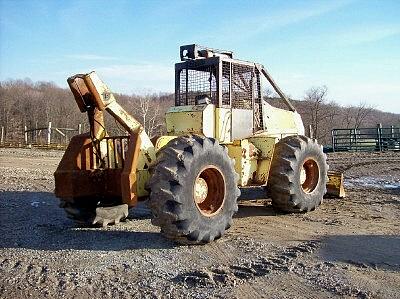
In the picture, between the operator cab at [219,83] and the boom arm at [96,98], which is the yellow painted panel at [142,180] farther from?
the operator cab at [219,83]

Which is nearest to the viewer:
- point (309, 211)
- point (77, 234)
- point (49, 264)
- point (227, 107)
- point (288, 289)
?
point (288, 289)

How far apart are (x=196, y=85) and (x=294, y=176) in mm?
2357

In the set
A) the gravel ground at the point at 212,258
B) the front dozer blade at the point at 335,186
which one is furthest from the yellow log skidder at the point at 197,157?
the front dozer blade at the point at 335,186

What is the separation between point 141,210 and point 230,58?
332 centimetres

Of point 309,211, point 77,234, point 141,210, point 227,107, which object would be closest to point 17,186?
point 141,210

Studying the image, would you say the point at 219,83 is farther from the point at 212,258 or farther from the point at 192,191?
the point at 212,258

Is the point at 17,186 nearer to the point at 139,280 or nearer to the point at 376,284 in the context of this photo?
the point at 139,280

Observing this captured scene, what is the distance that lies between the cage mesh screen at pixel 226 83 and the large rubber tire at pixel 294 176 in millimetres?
1309

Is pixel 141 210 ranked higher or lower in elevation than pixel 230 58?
lower

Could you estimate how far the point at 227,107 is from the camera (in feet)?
25.0

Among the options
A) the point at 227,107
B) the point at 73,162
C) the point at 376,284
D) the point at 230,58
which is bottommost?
the point at 376,284

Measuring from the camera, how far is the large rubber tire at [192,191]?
5.42m

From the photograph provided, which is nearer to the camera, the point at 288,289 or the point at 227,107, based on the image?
the point at 288,289

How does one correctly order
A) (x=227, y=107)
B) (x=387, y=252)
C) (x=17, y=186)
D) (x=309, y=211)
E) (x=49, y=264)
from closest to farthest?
(x=49, y=264) < (x=387, y=252) < (x=227, y=107) < (x=309, y=211) < (x=17, y=186)
